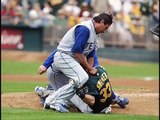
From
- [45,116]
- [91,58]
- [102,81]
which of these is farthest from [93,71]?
[45,116]

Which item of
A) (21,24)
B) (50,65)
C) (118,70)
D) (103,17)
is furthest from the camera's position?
(21,24)

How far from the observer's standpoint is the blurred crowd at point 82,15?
2589 centimetres

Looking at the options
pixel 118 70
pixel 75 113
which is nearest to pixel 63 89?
pixel 75 113

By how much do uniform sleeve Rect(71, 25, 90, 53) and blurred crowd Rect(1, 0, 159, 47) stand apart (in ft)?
56.2

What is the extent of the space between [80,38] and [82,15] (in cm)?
1789

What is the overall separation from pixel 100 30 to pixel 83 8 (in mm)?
18081

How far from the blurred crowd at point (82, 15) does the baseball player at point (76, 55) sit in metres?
16.9

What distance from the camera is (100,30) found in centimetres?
866

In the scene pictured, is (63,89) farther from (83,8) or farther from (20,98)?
(83,8)

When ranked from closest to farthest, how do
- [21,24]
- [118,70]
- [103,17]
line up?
[103,17] < [118,70] < [21,24]

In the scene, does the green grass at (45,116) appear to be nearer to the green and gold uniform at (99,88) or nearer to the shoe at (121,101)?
the green and gold uniform at (99,88)

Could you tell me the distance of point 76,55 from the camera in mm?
8555

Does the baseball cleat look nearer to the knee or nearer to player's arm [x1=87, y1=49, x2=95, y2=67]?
player's arm [x1=87, y1=49, x2=95, y2=67]

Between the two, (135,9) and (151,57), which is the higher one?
(135,9)
